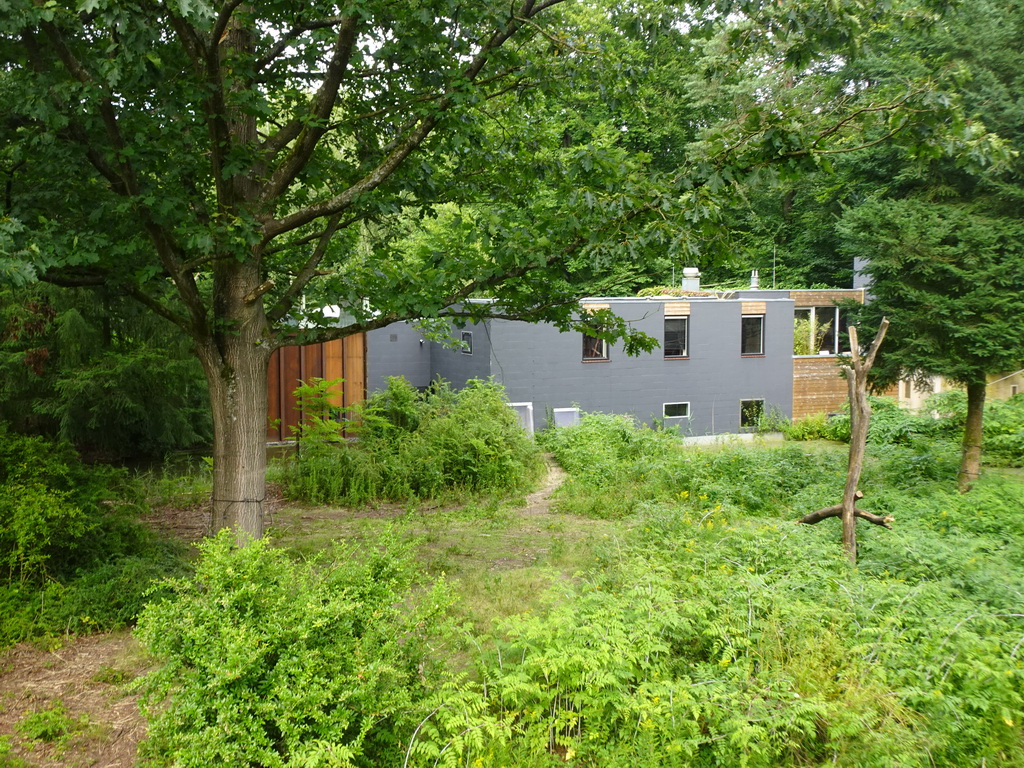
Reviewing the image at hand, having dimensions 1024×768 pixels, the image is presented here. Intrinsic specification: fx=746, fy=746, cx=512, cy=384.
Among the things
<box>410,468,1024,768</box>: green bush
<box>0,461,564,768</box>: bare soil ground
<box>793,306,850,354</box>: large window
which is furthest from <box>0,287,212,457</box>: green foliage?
<box>793,306,850,354</box>: large window

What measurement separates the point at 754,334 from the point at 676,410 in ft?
10.6

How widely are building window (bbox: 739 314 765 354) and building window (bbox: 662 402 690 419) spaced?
2.43 meters

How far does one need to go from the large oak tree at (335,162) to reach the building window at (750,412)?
562 inches

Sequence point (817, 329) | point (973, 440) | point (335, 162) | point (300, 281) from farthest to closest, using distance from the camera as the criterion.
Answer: point (817, 329) < point (973, 440) < point (335, 162) < point (300, 281)

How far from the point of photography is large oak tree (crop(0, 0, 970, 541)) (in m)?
5.68

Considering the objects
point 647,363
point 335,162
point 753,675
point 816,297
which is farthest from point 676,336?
point 753,675

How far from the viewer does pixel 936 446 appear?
12359 mm

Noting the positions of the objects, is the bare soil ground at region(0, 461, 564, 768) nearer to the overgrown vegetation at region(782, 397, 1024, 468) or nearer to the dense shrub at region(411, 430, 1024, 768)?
the dense shrub at region(411, 430, 1024, 768)

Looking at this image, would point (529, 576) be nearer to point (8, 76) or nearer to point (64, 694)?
point (64, 694)

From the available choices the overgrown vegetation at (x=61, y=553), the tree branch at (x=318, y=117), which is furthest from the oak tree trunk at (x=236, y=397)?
the overgrown vegetation at (x=61, y=553)

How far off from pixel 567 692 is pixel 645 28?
16.9 ft

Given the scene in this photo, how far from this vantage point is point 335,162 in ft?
24.8

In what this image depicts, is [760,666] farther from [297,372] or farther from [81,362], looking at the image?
[297,372]

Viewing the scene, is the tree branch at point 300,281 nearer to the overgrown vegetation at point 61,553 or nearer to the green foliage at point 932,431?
the overgrown vegetation at point 61,553
